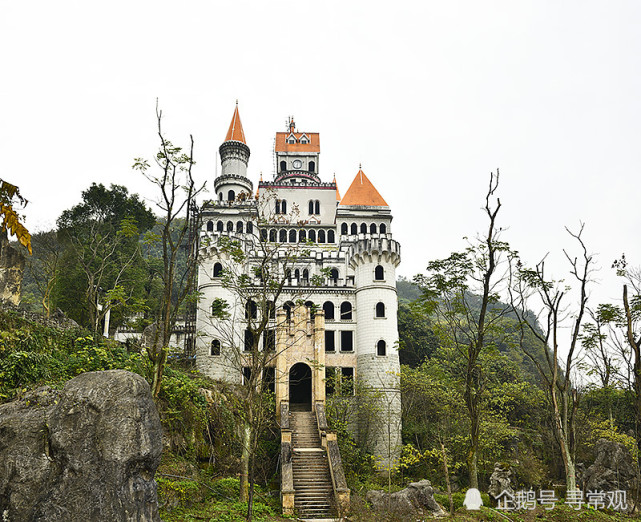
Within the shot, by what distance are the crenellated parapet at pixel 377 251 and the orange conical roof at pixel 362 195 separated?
9.49m

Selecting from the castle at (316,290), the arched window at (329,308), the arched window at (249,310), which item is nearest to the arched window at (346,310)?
the castle at (316,290)

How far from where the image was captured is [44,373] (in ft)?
39.2

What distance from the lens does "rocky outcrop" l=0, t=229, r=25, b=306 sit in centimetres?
1611

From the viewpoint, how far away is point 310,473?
18141mm

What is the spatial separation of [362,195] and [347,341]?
14134 mm

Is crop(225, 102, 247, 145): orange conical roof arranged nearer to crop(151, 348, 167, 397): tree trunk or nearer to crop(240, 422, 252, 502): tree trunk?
crop(240, 422, 252, 502): tree trunk

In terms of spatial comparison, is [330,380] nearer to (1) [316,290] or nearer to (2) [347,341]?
(2) [347,341]

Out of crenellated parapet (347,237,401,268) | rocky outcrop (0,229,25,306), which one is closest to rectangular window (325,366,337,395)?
crenellated parapet (347,237,401,268)

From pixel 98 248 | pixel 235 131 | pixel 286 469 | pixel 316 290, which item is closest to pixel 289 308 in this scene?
pixel 316 290

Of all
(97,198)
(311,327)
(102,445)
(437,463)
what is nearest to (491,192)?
(102,445)

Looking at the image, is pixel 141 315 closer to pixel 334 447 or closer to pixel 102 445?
pixel 334 447

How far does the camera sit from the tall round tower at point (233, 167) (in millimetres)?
39219

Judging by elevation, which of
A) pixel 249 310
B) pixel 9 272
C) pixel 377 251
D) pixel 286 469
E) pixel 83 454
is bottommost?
pixel 286 469

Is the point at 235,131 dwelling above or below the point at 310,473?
above
